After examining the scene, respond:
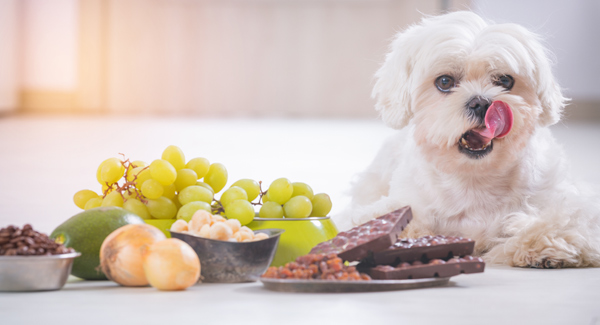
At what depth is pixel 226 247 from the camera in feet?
6.07

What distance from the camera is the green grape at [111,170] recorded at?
86.4 inches

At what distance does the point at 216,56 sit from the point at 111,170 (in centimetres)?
1334

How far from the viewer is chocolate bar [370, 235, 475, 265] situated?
187cm

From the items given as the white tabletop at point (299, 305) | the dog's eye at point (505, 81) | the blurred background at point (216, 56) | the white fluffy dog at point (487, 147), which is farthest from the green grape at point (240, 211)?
the blurred background at point (216, 56)

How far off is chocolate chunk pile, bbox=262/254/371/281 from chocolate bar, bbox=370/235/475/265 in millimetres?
113

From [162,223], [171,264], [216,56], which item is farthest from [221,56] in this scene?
[171,264]

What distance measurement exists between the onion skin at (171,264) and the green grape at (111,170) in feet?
1.66

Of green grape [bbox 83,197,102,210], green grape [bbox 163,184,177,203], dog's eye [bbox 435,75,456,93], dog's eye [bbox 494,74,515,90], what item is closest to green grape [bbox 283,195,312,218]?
green grape [bbox 163,184,177,203]

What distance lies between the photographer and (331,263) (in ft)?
5.73

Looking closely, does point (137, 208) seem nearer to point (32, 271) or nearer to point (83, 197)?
point (83, 197)

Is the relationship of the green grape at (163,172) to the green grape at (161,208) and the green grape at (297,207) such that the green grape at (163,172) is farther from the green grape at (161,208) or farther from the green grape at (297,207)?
the green grape at (297,207)

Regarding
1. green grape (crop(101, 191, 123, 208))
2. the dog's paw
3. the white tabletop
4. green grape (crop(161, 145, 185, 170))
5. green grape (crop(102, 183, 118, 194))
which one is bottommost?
the dog's paw

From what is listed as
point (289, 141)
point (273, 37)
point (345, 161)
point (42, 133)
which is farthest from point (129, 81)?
point (345, 161)

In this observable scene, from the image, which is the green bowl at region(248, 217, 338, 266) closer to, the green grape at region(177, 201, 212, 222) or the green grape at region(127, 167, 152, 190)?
the green grape at region(177, 201, 212, 222)
